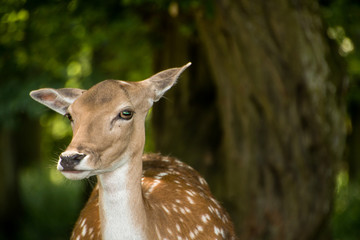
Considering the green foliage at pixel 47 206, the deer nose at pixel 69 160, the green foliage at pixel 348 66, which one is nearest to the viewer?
the deer nose at pixel 69 160

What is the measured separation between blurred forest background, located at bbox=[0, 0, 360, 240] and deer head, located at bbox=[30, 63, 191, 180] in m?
3.02

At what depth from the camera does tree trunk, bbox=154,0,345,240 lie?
7551mm

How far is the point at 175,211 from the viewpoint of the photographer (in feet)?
14.9

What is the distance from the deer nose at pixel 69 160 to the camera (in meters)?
3.54

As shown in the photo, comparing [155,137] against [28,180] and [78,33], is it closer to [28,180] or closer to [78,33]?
[78,33]

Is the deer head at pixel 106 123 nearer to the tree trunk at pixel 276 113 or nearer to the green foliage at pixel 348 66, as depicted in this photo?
the tree trunk at pixel 276 113

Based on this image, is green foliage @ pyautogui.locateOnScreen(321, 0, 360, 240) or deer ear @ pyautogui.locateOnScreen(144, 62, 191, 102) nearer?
deer ear @ pyautogui.locateOnScreen(144, 62, 191, 102)

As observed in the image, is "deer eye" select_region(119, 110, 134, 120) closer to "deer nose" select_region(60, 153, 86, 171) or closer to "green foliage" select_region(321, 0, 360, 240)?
"deer nose" select_region(60, 153, 86, 171)

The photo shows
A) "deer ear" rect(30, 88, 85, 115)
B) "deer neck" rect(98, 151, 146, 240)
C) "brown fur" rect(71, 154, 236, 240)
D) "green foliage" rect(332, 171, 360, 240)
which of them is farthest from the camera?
"green foliage" rect(332, 171, 360, 240)

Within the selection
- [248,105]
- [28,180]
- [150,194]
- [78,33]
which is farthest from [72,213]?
[150,194]

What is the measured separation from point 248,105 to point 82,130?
4.45 meters

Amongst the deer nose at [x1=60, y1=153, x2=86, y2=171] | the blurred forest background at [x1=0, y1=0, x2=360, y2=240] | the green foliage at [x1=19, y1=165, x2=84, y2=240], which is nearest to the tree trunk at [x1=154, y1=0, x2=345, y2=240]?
the blurred forest background at [x1=0, y1=0, x2=360, y2=240]

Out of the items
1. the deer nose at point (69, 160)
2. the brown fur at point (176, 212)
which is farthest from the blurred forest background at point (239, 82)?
the deer nose at point (69, 160)

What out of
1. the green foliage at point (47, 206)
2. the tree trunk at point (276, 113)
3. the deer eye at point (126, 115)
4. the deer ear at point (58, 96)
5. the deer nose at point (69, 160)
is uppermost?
the deer ear at point (58, 96)
